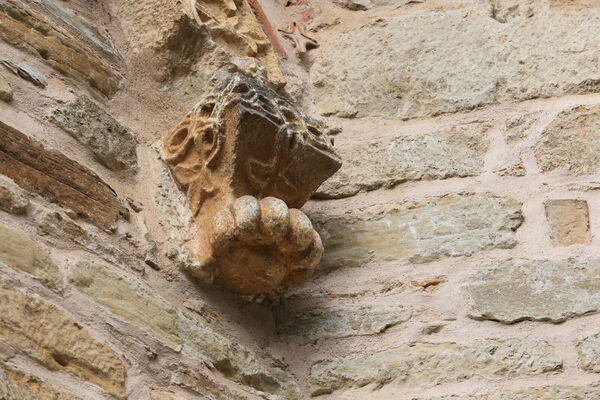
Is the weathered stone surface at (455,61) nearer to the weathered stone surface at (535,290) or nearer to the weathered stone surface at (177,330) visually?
the weathered stone surface at (535,290)

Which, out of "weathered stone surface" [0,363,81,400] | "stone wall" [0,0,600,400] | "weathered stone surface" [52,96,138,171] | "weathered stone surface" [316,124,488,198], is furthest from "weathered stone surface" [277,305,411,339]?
"weathered stone surface" [0,363,81,400]

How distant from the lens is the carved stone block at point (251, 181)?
1851mm

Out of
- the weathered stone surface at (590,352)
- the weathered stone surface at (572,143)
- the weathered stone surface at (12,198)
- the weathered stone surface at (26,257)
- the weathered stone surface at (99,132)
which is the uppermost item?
the weathered stone surface at (572,143)

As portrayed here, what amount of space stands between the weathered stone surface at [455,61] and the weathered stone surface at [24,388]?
4.18 feet

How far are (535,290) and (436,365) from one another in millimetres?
267

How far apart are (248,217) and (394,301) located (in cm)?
40

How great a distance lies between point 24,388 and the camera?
4.48ft

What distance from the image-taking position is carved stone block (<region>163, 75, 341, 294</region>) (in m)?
1.85

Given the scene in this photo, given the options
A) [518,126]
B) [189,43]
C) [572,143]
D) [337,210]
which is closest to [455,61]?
[518,126]

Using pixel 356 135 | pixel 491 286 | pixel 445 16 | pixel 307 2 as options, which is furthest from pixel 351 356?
pixel 307 2

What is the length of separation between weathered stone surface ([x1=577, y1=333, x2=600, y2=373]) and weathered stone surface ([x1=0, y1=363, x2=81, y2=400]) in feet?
3.10

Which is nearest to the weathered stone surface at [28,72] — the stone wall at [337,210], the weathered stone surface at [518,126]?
the stone wall at [337,210]

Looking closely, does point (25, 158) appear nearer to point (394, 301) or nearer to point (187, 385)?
point (187, 385)

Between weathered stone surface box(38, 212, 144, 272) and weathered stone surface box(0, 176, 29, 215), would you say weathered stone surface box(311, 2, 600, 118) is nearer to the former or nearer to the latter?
weathered stone surface box(38, 212, 144, 272)
